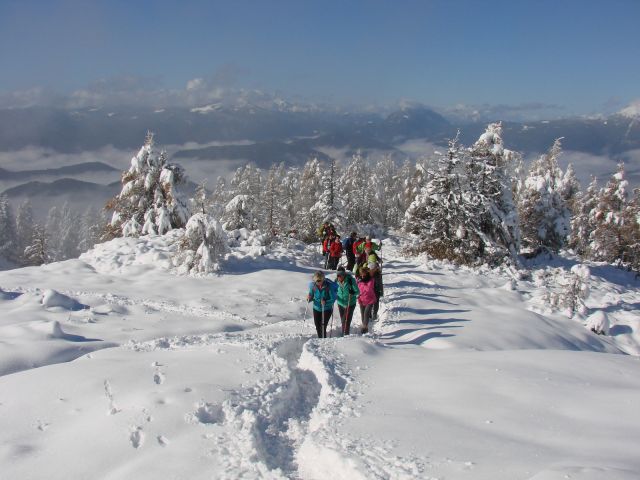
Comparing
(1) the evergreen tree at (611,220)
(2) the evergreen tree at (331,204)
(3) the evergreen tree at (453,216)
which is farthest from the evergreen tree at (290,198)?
(1) the evergreen tree at (611,220)

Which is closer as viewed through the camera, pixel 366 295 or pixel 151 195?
pixel 366 295

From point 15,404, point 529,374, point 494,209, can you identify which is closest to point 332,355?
point 529,374

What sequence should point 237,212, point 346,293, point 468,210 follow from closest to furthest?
point 346,293
point 468,210
point 237,212

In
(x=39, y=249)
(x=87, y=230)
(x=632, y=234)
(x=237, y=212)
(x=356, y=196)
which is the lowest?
(x=87, y=230)

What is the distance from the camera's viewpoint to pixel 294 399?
240 inches

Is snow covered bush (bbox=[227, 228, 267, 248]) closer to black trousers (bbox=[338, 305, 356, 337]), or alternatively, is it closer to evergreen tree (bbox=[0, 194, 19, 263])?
black trousers (bbox=[338, 305, 356, 337])

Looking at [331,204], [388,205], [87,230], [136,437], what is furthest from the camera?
[87,230]

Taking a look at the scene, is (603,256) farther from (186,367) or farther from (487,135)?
(186,367)

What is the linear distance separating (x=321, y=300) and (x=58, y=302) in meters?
6.17

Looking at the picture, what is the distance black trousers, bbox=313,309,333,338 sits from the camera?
9508 millimetres

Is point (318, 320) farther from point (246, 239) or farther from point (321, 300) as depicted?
point (246, 239)

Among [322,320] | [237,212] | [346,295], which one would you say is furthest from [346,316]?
[237,212]

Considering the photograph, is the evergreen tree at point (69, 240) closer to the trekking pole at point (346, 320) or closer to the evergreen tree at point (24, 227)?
the evergreen tree at point (24, 227)

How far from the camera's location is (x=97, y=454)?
4316 millimetres
